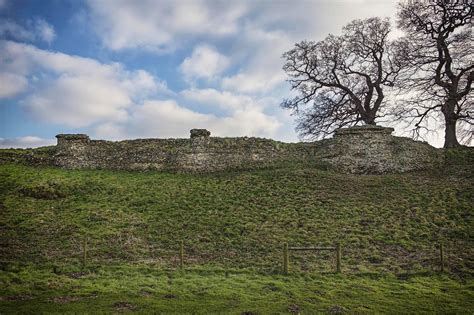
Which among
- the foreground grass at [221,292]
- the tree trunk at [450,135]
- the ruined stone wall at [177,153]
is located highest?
the tree trunk at [450,135]

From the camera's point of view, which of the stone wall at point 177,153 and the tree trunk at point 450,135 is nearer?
the stone wall at point 177,153

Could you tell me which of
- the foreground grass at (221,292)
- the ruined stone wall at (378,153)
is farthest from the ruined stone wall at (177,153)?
the foreground grass at (221,292)

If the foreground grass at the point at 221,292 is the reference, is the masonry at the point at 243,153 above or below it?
above

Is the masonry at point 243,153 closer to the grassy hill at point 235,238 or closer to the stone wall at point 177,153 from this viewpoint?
the stone wall at point 177,153

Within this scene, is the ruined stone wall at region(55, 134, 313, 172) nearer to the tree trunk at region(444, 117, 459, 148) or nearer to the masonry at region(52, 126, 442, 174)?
the masonry at region(52, 126, 442, 174)

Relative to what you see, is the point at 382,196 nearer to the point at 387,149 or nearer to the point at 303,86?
the point at 387,149

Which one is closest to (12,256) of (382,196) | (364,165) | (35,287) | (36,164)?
(35,287)

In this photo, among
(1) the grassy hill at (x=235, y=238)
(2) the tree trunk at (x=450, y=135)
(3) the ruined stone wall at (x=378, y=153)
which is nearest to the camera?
(1) the grassy hill at (x=235, y=238)

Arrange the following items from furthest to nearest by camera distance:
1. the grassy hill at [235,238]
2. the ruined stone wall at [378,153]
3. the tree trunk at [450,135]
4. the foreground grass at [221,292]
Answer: the tree trunk at [450,135]
the ruined stone wall at [378,153]
the grassy hill at [235,238]
the foreground grass at [221,292]

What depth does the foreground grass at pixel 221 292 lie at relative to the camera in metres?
9.41

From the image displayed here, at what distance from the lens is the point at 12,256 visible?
1341cm

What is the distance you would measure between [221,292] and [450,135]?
21.8m

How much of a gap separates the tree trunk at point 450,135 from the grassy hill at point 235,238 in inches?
60.7

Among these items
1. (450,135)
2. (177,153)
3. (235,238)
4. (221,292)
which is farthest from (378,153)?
(221,292)
